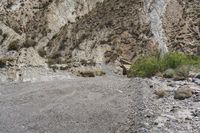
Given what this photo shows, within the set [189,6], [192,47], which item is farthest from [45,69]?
[189,6]

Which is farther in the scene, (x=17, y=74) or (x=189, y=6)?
(x=189, y=6)

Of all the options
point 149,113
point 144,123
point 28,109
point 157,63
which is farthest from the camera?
point 157,63

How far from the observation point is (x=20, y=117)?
19.8 metres

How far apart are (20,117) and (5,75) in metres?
14.9

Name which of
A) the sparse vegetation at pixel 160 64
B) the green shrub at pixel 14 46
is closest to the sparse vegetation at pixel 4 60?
the green shrub at pixel 14 46

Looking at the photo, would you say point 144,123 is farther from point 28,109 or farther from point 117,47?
point 117,47

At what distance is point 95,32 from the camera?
44.6 m

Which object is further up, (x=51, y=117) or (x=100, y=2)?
(x=100, y=2)

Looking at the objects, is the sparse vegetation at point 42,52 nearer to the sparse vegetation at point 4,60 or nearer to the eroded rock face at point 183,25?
the sparse vegetation at point 4,60

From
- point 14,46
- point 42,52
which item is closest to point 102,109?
point 14,46

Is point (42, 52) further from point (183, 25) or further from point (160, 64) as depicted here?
point (160, 64)

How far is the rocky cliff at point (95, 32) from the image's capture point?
41.0 m

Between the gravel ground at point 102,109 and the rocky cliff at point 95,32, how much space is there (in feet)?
43.7

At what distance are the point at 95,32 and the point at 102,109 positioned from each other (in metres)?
25.5
